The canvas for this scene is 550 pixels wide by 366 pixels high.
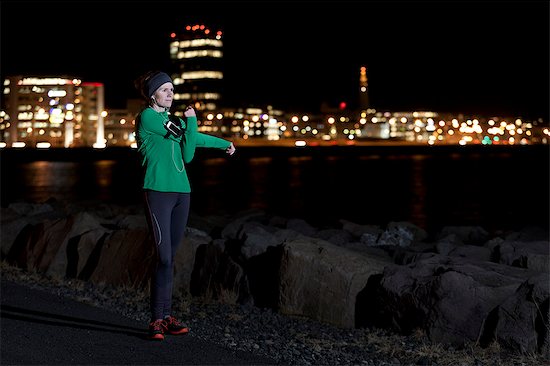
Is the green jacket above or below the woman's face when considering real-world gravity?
below

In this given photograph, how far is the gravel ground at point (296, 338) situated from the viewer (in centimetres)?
639

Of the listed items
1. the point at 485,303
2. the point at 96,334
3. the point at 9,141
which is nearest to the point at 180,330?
the point at 96,334

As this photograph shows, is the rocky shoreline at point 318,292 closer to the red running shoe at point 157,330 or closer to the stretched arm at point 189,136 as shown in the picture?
the red running shoe at point 157,330

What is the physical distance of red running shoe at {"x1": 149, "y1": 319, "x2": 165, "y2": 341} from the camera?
21.8 feet

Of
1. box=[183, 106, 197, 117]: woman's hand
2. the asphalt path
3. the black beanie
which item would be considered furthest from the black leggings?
the black beanie

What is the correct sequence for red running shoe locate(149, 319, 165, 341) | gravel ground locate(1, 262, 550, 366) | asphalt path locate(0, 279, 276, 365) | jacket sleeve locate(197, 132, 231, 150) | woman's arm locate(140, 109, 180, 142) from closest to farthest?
asphalt path locate(0, 279, 276, 365) → gravel ground locate(1, 262, 550, 366) → woman's arm locate(140, 109, 180, 142) → red running shoe locate(149, 319, 165, 341) → jacket sleeve locate(197, 132, 231, 150)

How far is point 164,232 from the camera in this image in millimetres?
6664

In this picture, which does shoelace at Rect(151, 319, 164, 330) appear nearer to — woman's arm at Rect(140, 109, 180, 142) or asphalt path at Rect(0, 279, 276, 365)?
asphalt path at Rect(0, 279, 276, 365)

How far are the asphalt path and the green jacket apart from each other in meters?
1.17

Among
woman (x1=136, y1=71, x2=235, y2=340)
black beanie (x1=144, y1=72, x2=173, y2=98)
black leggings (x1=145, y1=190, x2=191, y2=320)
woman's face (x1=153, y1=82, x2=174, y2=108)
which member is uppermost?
black beanie (x1=144, y1=72, x2=173, y2=98)

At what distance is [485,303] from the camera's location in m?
7.12

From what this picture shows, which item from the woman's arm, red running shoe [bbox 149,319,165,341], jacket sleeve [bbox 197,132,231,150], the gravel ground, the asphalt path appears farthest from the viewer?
jacket sleeve [bbox 197,132,231,150]

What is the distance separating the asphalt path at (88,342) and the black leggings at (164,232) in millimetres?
299

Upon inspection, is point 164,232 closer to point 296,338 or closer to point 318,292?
point 296,338
